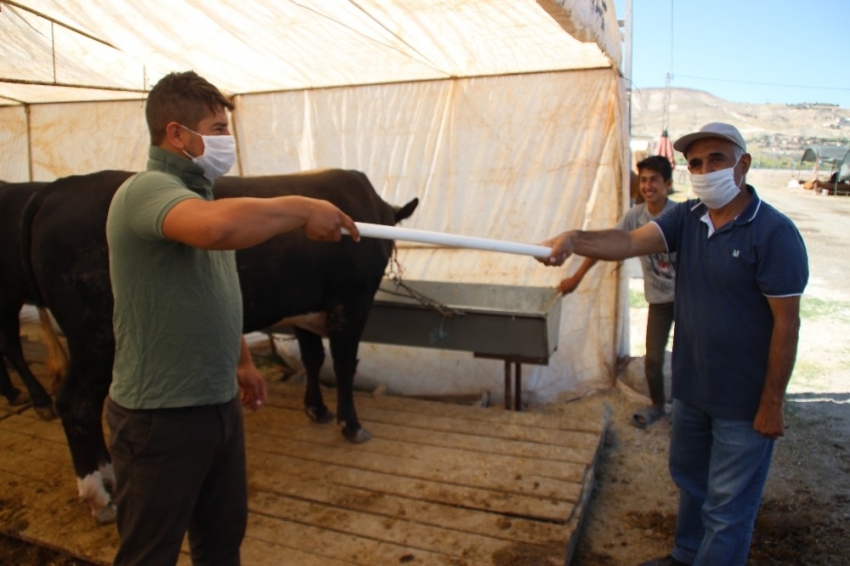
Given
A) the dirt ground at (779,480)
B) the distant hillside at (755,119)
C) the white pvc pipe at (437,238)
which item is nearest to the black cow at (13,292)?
the white pvc pipe at (437,238)

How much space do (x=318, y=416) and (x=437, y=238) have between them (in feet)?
8.44

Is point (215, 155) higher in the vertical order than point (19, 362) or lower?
higher

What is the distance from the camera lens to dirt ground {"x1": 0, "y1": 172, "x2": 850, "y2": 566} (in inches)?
125

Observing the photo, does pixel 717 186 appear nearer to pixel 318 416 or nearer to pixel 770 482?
pixel 770 482

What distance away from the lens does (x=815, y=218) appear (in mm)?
17250

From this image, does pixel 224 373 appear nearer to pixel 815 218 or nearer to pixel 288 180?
pixel 288 180

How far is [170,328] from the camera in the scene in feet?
5.64

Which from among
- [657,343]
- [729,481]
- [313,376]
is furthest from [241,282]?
[657,343]

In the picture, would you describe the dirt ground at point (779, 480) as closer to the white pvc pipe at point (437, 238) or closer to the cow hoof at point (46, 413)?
the white pvc pipe at point (437, 238)

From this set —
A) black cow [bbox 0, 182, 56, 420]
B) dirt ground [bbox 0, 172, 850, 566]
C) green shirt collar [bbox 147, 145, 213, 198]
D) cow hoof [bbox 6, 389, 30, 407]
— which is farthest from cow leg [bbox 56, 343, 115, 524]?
cow hoof [bbox 6, 389, 30, 407]

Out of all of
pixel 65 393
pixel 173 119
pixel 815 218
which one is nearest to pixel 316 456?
pixel 65 393

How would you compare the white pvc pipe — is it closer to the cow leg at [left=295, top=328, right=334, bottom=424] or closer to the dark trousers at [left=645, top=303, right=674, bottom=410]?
the dark trousers at [left=645, top=303, right=674, bottom=410]

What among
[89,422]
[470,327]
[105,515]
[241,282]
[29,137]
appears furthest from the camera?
[29,137]

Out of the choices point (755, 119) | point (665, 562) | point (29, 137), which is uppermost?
point (755, 119)
